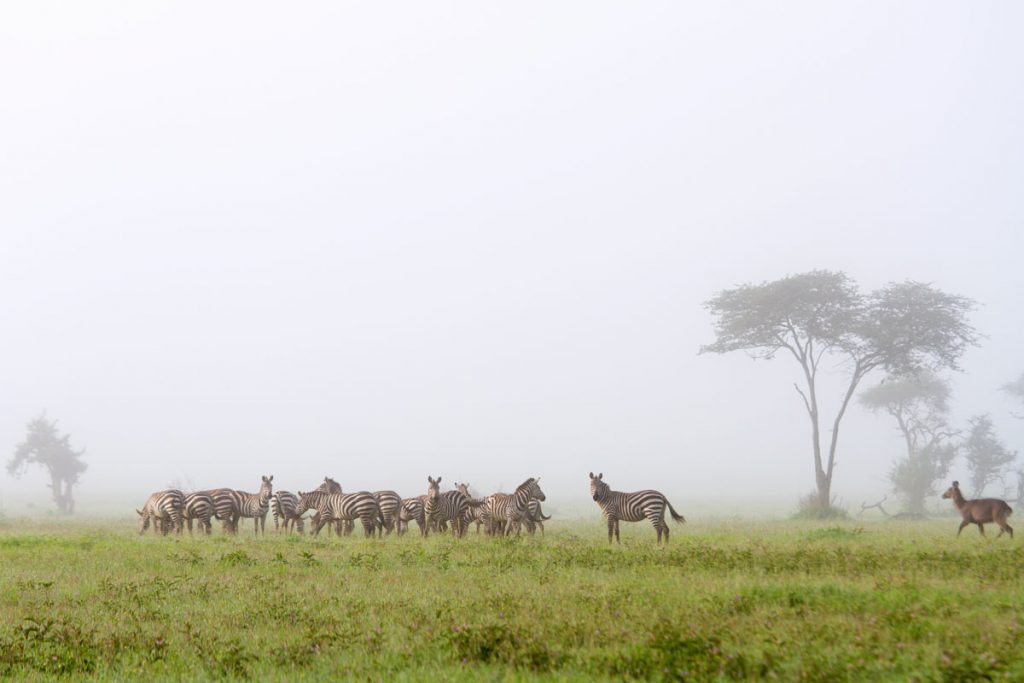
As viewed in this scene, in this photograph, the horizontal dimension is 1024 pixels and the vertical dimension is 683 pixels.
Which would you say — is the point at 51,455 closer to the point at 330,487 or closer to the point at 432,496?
the point at 330,487

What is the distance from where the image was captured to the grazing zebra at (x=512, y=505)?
22.3 metres

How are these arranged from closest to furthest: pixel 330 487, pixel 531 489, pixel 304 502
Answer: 1. pixel 531 489
2. pixel 304 502
3. pixel 330 487

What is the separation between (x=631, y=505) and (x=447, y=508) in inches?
216

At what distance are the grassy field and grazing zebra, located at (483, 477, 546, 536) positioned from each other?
15.9 feet

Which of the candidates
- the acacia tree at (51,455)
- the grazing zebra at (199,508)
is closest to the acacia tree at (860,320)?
the grazing zebra at (199,508)

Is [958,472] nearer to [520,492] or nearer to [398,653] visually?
[520,492]

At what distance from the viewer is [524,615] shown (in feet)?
35.1

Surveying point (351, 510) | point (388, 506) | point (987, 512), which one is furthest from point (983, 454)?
point (351, 510)

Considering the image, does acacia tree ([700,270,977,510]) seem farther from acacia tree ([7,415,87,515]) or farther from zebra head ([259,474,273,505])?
acacia tree ([7,415,87,515])

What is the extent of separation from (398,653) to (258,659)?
1.54m

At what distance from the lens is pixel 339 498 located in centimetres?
2477

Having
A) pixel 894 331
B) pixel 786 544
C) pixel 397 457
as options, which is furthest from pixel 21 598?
pixel 397 457

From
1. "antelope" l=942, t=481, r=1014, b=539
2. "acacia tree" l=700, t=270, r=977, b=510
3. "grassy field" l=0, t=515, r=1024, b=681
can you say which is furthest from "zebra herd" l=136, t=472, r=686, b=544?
"acacia tree" l=700, t=270, r=977, b=510

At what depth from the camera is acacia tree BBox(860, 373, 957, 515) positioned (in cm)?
4512
